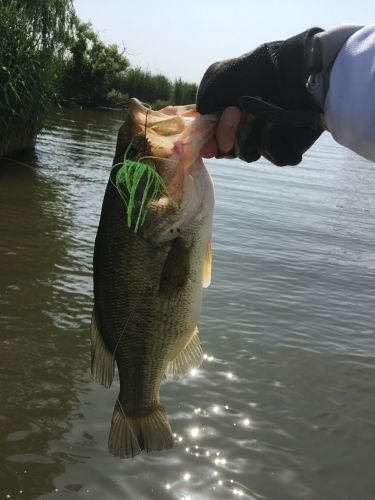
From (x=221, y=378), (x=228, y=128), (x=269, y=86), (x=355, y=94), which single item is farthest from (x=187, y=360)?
(x=221, y=378)

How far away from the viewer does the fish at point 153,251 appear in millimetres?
2074

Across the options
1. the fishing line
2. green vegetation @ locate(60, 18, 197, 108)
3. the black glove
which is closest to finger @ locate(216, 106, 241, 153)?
the black glove

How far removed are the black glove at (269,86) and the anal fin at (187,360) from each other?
3.59 ft

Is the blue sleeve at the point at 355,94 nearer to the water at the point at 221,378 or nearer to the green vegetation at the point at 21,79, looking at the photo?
the water at the point at 221,378

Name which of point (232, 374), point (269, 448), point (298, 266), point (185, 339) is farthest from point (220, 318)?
point (185, 339)

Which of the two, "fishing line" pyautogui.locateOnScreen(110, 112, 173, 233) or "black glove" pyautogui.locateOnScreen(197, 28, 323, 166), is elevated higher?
"black glove" pyautogui.locateOnScreen(197, 28, 323, 166)

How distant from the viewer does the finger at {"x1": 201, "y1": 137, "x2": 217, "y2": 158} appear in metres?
2.02

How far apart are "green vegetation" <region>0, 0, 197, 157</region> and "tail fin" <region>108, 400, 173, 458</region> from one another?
16.3 feet

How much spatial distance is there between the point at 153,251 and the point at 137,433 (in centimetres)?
87

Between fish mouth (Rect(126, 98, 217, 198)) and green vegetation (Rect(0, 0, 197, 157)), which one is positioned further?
green vegetation (Rect(0, 0, 197, 157))

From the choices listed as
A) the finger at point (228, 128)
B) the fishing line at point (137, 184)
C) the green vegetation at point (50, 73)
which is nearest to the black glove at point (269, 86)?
the finger at point (228, 128)

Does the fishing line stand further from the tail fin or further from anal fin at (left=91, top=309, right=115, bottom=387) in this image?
the tail fin

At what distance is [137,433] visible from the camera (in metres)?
2.36

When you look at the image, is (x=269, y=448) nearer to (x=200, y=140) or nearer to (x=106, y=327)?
(x=106, y=327)
